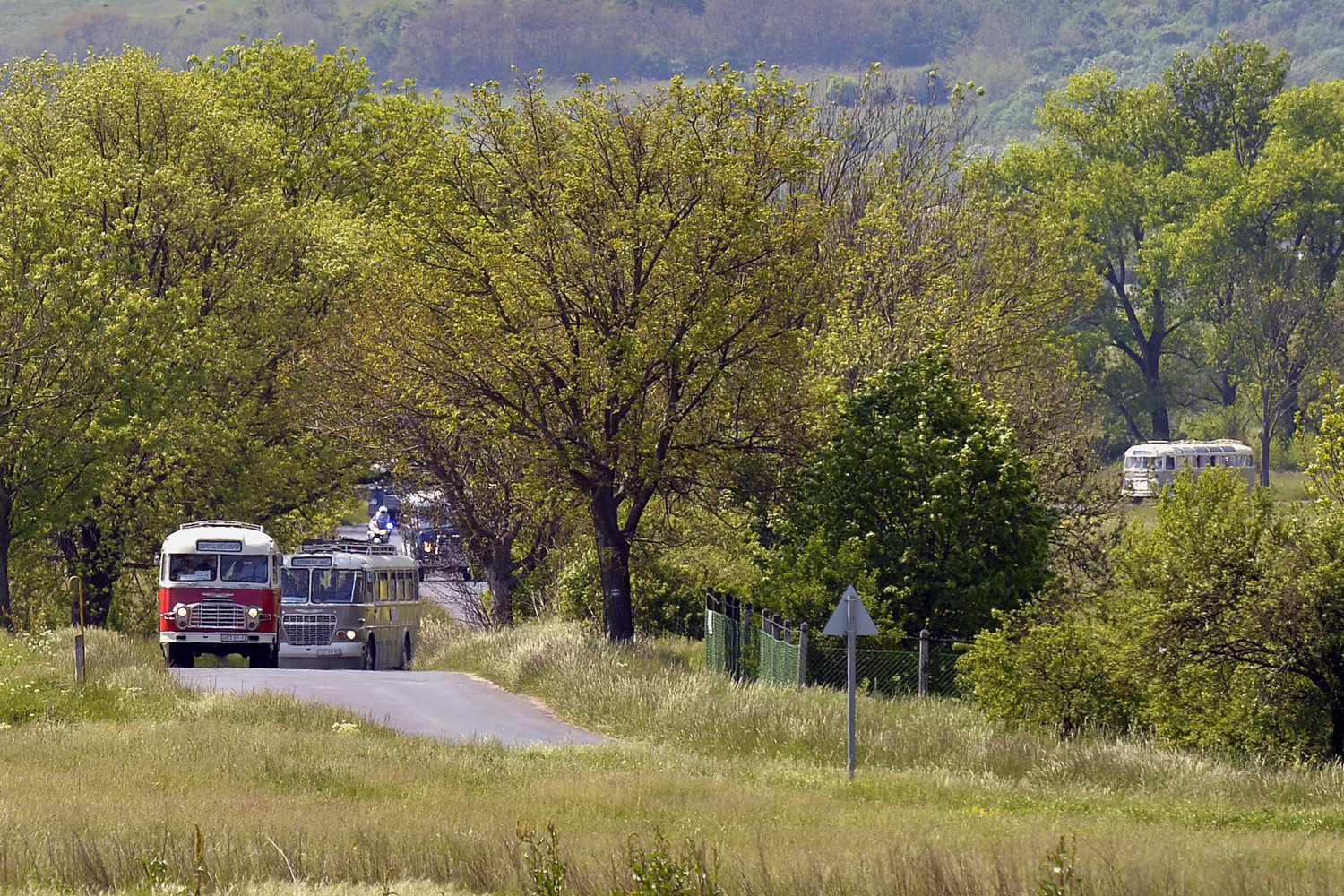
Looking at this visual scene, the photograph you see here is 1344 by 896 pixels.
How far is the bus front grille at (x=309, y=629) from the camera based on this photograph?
3703 centimetres

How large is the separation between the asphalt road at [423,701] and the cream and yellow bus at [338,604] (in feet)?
13.2

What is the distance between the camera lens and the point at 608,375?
30.9 metres

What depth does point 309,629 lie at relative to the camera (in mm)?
37344

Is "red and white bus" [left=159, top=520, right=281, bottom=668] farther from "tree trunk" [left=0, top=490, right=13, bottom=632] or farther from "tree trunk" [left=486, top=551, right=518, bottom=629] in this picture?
"tree trunk" [left=486, top=551, right=518, bottom=629]

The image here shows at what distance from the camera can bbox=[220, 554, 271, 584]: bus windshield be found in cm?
3444

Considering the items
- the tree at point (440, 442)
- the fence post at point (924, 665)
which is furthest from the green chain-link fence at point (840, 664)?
the tree at point (440, 442)

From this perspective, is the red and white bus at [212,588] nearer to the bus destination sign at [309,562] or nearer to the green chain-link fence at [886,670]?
the bus destination sign at [309,562]

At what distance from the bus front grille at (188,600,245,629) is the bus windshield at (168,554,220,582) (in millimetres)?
546

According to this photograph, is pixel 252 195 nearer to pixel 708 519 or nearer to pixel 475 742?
pixel 708 519

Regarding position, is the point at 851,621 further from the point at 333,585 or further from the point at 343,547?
the point at 343,547

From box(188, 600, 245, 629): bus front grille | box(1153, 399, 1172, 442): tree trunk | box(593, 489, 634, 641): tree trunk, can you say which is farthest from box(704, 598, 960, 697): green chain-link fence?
box(1153, 399, 1172, 442): tree trunk

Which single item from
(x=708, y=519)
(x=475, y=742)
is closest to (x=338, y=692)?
(x=475, y=742)

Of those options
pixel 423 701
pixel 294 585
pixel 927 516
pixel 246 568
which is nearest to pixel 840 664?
pixel 927 516

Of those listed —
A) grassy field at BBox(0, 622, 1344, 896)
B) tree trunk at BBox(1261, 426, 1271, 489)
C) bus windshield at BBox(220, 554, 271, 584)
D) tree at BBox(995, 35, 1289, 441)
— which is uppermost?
tree at BBox(995, 35, 1289, 441)
